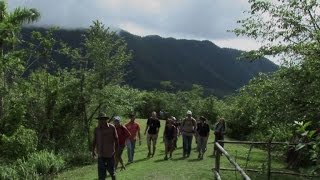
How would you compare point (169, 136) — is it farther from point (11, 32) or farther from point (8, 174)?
point (11, 32)

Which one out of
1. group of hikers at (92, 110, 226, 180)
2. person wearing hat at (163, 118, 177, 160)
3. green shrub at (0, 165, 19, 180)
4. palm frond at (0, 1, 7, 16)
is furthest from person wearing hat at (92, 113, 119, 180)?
palm frond at (0, 1, 7, 16)

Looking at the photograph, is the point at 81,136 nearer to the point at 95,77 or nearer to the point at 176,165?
the point at 95,77

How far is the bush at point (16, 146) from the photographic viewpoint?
74.6ft

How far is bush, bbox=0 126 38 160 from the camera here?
22750mm

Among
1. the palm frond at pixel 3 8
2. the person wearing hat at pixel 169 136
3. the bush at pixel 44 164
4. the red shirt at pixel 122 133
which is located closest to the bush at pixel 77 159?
the bush at pixel 44 164

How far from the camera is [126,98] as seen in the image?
104 ft

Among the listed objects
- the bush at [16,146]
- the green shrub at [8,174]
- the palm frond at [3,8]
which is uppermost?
the palm frond at [3,8]

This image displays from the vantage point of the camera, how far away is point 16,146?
22969mm

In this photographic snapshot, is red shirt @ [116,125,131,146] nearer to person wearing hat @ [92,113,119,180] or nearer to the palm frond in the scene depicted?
person wearing hat @ [92,113,119,180]

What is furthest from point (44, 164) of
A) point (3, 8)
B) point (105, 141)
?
point (3, 8)

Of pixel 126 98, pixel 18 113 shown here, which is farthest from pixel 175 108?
pixel 18 113

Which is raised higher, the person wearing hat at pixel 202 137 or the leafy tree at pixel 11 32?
the leafy tree at pixel 11 32

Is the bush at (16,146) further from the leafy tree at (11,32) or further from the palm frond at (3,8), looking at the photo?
the palm frond at (3,8)

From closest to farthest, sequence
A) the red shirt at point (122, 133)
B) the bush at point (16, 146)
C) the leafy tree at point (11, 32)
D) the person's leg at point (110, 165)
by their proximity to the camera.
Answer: the person's leg at point (110, 165) → the red shirt at point (122, 133) → the bush at point (16, 146) → the leafy tree at point (11, 32)
